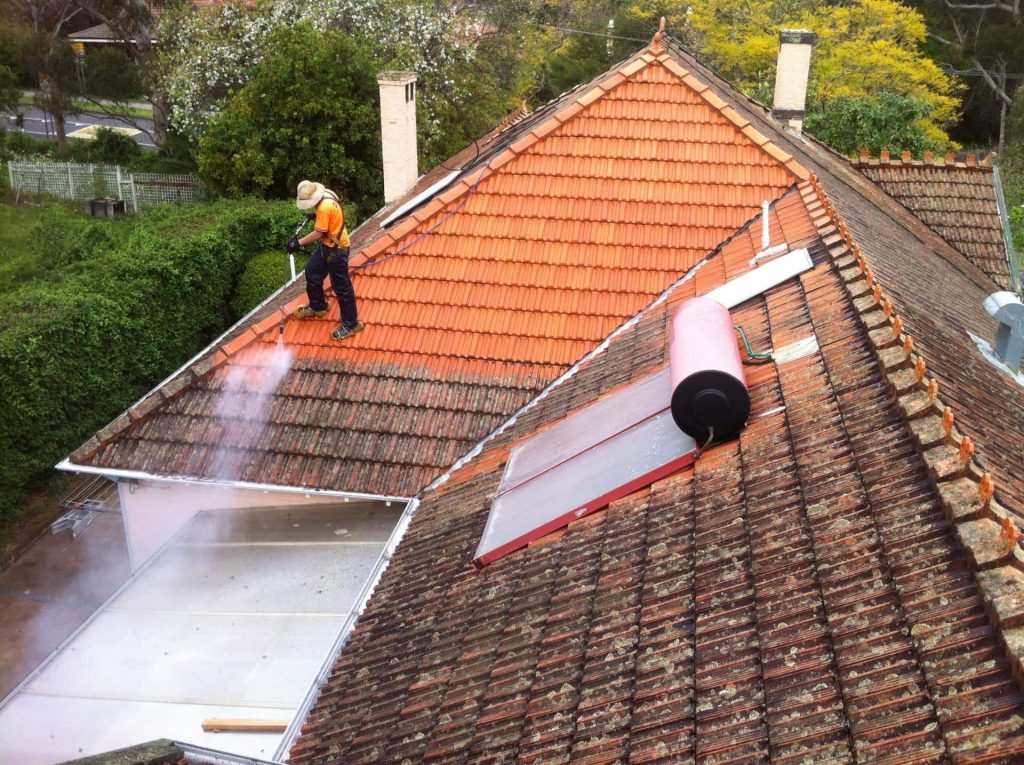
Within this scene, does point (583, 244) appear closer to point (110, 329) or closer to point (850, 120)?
point (110, 329)

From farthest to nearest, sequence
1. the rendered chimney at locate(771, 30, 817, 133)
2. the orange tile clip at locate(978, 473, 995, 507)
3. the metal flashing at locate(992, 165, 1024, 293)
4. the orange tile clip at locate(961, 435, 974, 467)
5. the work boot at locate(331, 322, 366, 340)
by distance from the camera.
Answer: the rendered chimney at locate(771, 30, 817, 133) → the metal flashing at locate(992, 165, 1024, 293) → the work boot at locate(331, 322, 366, 340) → the orange tile clip at locate(961, 435, 974, 467) → the orange tile clip at locate(978, 473, 995, 507)

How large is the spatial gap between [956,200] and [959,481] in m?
12.0

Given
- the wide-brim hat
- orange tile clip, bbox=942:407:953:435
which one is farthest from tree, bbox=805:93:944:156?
orange tile clip, bbox=942:407:953:435

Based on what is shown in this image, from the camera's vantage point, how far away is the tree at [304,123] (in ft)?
65.6

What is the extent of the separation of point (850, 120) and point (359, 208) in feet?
42.4

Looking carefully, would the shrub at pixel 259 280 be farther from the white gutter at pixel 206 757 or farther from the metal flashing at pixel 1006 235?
the white gutter at pixel 206 757

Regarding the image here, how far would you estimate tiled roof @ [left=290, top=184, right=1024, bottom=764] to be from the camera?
303 centimetres

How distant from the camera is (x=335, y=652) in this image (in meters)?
5.84

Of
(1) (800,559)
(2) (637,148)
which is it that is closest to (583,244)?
(2) (637,148)

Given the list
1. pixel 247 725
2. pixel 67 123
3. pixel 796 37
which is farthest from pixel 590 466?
pixel 67 123

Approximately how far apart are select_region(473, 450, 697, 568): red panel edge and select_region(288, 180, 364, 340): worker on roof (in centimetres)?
409

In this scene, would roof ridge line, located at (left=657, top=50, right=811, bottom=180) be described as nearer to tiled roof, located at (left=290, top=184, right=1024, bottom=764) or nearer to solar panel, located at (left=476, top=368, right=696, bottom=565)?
tiled roof, located at (left=290, top=184, right=1024, bottom=764)

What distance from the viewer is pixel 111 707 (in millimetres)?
6625

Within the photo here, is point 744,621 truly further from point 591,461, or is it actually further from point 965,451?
point 591,461
